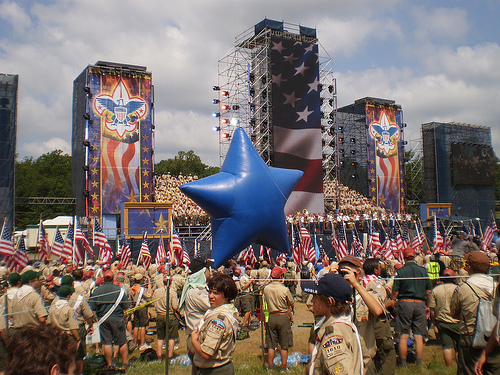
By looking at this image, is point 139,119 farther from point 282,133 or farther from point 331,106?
point 331,106

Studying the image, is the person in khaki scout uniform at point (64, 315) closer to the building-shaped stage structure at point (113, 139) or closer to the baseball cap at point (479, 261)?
the baseball cap at point (479, 261)

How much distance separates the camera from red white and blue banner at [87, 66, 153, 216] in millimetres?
25766

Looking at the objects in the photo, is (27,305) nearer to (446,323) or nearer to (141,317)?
(141,317)

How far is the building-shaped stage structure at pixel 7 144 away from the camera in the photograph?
24438 mm

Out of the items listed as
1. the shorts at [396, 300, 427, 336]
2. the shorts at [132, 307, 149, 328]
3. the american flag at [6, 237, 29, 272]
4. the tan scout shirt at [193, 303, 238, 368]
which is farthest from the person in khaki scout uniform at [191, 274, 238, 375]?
the american flag at [6, 237, 29, 272]

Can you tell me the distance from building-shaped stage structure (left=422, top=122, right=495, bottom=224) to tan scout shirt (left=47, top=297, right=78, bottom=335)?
38.0 meters

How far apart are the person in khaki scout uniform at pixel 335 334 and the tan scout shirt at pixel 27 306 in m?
4.29

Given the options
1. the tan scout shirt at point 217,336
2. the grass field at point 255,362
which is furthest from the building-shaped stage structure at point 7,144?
the tan scout shirt at point 217,336

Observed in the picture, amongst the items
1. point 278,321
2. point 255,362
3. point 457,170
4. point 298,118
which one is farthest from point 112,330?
point 457,170

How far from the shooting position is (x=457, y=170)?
3831cm

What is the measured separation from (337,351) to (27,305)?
475 centimetres

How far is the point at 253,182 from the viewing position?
23.6 ft

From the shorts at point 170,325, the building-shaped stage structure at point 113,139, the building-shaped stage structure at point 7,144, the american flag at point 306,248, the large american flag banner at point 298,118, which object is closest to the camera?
the shorts at point 170,325

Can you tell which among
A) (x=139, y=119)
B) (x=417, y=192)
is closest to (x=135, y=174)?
(x=139, y=119)
